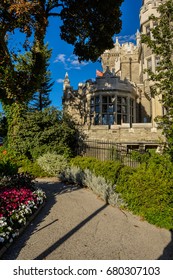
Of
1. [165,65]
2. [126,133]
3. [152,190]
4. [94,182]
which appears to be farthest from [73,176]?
[126,133]

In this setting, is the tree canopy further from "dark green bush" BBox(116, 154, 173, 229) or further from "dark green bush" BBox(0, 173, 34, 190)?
"dark green bush" BBox(116, 154, 173, 229)

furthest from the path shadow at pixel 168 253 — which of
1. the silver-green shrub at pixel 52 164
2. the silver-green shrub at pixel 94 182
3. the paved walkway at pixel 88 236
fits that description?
the silver-green shrub at pixel 52 164

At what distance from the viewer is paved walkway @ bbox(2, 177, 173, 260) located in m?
3.98

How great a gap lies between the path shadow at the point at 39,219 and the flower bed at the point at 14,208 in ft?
0.51

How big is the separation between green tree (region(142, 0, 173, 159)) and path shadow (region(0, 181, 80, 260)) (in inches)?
157

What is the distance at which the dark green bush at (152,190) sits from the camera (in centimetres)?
574

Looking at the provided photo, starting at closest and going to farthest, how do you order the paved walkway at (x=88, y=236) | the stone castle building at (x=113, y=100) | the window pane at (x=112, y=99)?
the paved walkway at (x=88, y=236)
the stone castle building at (x=113, y=100)
the window pane at (x=112, y=99)

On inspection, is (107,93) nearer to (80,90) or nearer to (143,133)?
(80,90)

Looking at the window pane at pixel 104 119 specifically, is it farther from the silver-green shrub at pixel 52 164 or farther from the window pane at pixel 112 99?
the silver-green shrub at pixel 52 164

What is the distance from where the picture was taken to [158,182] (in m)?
5.97

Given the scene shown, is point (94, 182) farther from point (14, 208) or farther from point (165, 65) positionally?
point (165, 65)

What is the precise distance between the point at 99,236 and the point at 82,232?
40 centimetres

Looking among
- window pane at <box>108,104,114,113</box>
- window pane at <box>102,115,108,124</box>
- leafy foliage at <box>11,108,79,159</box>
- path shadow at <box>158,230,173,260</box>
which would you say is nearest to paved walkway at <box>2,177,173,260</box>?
path shadow at <box>158,230,173,260</box>

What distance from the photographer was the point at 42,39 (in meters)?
13.1
